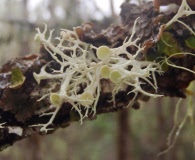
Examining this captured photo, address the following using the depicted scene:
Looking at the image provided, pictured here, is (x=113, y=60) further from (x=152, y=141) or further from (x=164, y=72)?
(x=152, y=141)

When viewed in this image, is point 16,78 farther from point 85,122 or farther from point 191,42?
point 85,122

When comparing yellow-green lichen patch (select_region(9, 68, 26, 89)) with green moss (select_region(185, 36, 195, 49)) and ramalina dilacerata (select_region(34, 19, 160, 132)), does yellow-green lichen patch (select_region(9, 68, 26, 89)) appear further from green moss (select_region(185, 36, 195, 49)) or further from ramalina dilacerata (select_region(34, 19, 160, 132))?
green moss (select_region(185, 36, 195, 49))

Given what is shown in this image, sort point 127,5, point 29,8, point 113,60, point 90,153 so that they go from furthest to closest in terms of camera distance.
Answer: point 90,153, point 29,8, point 127,5, point 113,60

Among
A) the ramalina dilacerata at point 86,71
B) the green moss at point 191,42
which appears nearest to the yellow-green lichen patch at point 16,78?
the ramalina dilacerata at point 86,71

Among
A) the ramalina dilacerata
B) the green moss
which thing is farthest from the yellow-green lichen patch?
the green moss

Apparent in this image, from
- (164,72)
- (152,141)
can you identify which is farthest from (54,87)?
(152,141)

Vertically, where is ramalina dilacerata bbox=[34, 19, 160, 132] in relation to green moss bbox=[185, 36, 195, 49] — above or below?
below

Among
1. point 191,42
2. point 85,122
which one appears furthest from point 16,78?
point 85,122
